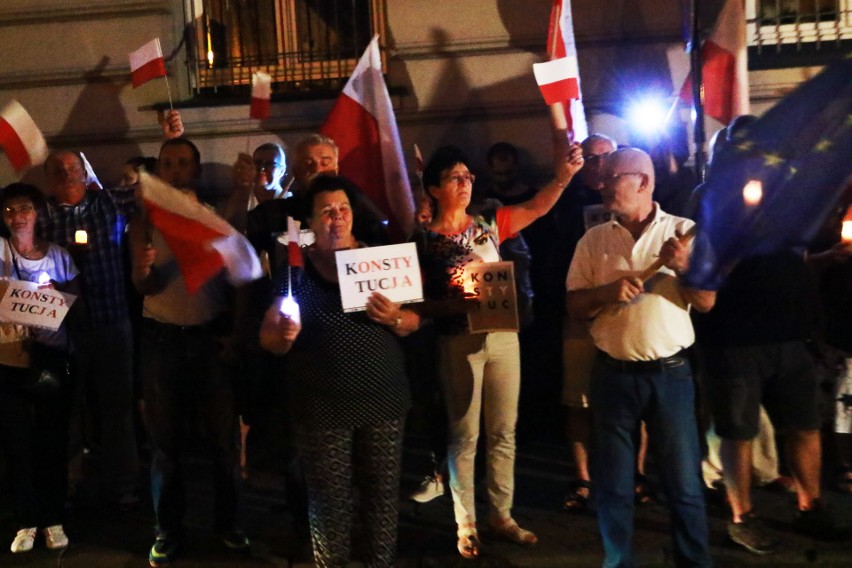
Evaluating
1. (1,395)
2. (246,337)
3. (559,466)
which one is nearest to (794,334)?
(559,466)

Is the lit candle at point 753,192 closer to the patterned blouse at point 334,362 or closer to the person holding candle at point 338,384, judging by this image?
the person holding candle at point 338,384

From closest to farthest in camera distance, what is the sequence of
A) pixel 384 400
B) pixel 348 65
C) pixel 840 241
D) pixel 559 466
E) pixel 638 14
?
pixel 384 400 → pixel 840 241 → pixel 559 466 → pixel 638 14 → pixel 348 65

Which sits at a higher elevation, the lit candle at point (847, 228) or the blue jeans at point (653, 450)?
the lit candle at point (847, 228)

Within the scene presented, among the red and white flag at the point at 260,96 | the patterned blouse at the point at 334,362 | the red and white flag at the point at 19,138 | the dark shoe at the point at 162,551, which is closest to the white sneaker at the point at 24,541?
the dark shoe at the point at 162,551

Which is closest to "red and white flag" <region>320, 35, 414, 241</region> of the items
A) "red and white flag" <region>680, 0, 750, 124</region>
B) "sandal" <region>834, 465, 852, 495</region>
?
"red and white flag" <region>680, 0, 750, 124</region>

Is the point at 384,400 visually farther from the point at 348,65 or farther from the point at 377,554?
the point at 348,65

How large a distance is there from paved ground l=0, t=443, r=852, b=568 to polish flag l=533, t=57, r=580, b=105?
2.48 m

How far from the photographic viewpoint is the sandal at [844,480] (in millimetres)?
5859

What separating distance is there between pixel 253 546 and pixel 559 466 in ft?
7.35

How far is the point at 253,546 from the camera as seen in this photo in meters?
5.51

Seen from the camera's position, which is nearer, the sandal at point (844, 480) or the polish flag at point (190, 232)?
the polish flag at point (190, 232)

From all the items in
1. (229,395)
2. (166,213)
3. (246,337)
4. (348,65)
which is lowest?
(229,395)

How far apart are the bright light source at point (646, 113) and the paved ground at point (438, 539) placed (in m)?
2.91

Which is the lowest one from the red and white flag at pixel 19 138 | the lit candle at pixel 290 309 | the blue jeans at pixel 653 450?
the blue jeans at pixel 653 450
